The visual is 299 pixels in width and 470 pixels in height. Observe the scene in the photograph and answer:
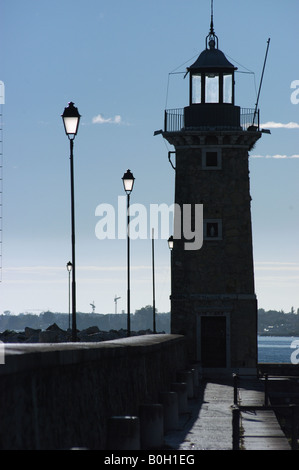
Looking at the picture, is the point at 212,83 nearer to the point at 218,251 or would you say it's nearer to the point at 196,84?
the point at 196,84

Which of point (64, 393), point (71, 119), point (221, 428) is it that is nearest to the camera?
point (64, 393)

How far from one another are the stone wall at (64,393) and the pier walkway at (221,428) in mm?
1552

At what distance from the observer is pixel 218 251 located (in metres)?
42.3

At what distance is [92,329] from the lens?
3364 inches

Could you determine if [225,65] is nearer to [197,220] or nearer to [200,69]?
[200,69]

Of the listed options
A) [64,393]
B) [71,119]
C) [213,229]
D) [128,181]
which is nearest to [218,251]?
[213,229]

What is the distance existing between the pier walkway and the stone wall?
1.55 meters

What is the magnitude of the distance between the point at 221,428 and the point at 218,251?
2256 centimetres

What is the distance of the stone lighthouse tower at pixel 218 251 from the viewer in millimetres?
42219

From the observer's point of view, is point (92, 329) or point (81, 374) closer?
point (81, 374)

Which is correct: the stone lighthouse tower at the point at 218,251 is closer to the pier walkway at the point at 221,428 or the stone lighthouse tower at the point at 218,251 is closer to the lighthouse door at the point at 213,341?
the lighthouse door at the point at 213,341

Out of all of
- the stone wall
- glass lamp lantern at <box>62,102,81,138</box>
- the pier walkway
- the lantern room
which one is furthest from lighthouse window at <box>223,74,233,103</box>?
the stone wall

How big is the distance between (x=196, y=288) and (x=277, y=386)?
5628 millimetres
